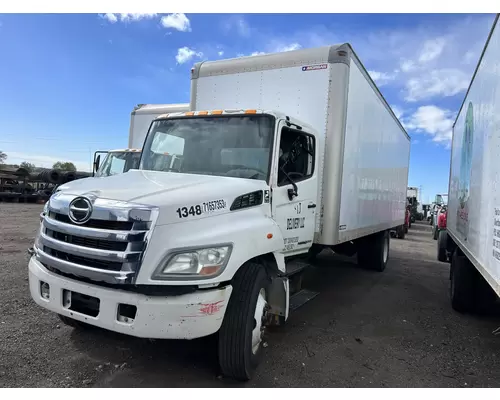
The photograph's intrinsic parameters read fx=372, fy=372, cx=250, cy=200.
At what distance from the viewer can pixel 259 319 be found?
3.56 meters

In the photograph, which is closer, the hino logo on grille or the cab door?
the hino logo on grille

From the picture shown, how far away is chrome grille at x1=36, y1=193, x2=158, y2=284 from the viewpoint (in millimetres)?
2846

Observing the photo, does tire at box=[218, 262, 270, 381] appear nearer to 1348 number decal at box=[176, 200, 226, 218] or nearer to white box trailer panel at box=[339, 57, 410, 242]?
1348 number decal at box=[176, 200, 226, 218]

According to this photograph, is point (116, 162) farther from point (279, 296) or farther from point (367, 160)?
point (279, 296)

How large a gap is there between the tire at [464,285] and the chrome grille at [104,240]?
16.6ft

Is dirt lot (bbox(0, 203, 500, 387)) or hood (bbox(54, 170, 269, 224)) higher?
hood (bbox(54, 170, 269, 224))

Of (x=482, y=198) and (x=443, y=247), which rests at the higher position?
(x=482, y=198)

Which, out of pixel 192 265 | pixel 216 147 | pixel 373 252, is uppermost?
pixel 216 147

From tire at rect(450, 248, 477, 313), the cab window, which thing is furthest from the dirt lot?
the cab window

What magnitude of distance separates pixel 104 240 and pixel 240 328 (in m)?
1.36

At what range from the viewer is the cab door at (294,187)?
413 cm

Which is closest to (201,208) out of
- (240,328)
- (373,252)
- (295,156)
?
(240,328)

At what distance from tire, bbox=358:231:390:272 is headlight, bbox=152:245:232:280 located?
6.75 meters

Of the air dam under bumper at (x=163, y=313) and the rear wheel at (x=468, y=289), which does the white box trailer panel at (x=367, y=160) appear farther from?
the air dam under bumper at (x=163, y=313)
